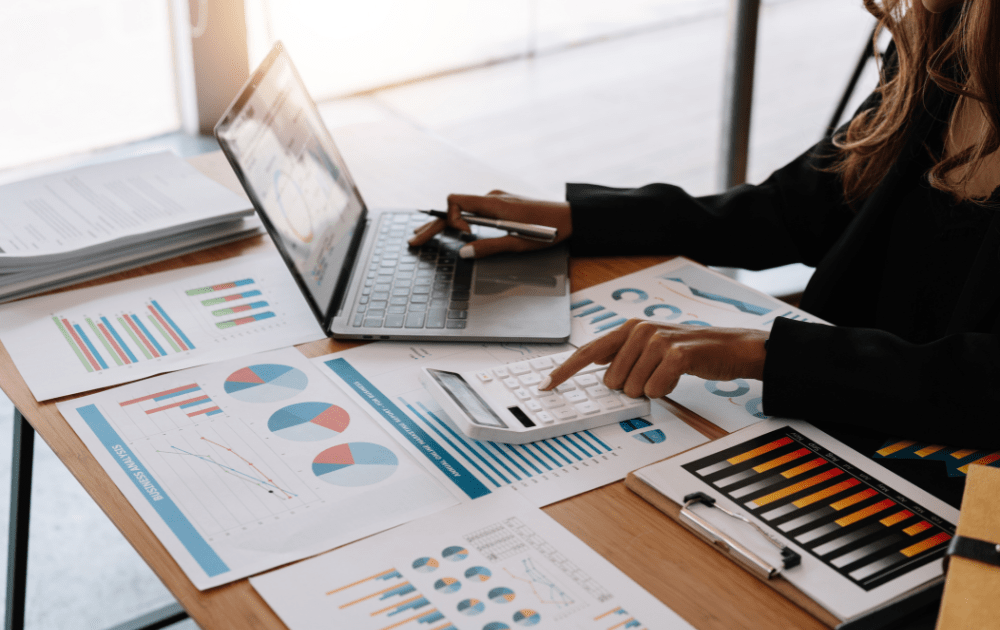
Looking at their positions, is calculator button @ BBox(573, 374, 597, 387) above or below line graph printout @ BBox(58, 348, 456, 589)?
above

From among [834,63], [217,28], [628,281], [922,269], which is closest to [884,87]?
[922,269]

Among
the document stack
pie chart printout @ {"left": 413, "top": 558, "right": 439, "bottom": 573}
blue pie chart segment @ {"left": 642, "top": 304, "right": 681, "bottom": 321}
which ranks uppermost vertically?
the document stack

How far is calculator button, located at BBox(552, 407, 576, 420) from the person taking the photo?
880mm

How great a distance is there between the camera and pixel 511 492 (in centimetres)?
80

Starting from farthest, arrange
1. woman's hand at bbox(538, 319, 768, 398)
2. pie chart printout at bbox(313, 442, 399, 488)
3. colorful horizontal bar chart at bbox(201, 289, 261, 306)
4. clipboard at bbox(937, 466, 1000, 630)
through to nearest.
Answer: colorful horizontal bar chart at bbox(201, 289, 261, 306), woman's hand at bbox(538, 319, 768, 398), pie chart printout at bbox(313, 442, 399, 488), clipboard at bbox(937, 466, 1000, 630)

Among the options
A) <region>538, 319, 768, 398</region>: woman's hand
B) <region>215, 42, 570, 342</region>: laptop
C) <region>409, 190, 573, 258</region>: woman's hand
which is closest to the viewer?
<region>538, 319, 768, 398</region>: woman's hand

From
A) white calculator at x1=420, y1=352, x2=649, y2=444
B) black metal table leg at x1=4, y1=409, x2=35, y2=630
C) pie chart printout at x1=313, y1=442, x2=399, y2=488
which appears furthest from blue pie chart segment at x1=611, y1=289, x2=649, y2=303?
black metal table leg at x1=4, y1=409, x2=35, y2=630

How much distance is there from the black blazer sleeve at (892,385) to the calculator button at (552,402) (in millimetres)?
200

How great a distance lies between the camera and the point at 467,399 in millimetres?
894

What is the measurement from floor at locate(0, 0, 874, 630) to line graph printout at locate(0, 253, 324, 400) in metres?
1.26

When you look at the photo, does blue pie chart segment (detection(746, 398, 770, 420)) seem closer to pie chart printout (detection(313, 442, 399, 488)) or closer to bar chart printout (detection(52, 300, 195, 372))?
pie chart printout (detection(313, 442, 399, 488))

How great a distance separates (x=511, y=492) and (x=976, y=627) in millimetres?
369

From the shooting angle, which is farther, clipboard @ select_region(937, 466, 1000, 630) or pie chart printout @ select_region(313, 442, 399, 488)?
pie chart printout @ select_region(313, 442, 399, 488)

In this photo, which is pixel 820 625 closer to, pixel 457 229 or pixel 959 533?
pixel 959 533
